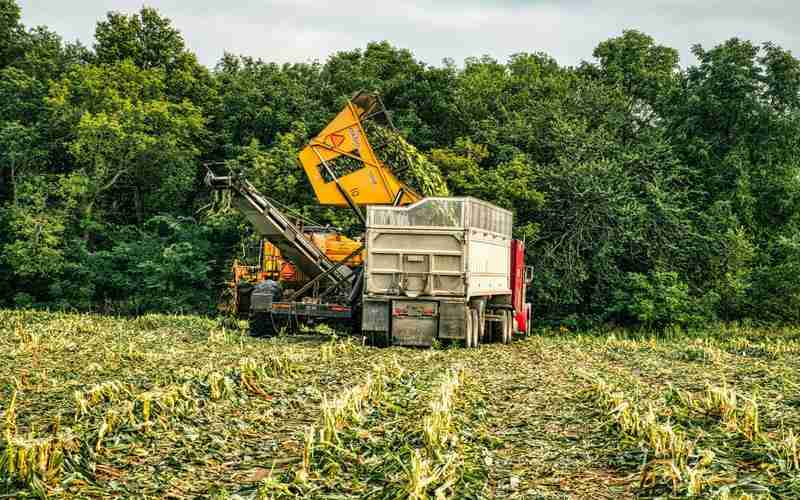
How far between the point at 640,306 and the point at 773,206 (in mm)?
6840

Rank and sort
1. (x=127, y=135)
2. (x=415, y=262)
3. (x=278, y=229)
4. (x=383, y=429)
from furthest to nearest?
(x=127, y=135) < (x=278, y=229) < (x=415, y=262) < (x=383, y=429)

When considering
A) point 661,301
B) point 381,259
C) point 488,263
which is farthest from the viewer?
point 661,301

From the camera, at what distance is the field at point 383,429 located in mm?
6023

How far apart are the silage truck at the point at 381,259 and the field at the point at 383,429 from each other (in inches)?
130

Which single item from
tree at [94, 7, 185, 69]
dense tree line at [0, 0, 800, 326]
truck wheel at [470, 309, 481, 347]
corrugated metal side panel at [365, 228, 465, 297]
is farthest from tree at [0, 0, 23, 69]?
truck wheel at [470, 309, 481, 347]

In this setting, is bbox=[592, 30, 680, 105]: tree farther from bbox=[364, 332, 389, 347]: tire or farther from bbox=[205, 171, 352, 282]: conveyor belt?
bbox=[364, 332, 389, 347]: tire

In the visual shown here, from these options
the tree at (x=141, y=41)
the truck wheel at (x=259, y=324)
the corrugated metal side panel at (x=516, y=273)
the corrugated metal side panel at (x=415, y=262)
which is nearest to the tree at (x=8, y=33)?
the tree at (x=141, y=41)

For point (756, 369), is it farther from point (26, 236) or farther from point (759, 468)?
point (26, 236)

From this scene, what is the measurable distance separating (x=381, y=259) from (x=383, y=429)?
9551 millimetres

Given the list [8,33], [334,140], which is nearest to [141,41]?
[8,33]

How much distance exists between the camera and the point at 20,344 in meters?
15.5

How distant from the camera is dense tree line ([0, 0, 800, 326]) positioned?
29.7 metres

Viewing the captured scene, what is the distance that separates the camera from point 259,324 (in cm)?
1923

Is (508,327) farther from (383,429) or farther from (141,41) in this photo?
(141,41)
